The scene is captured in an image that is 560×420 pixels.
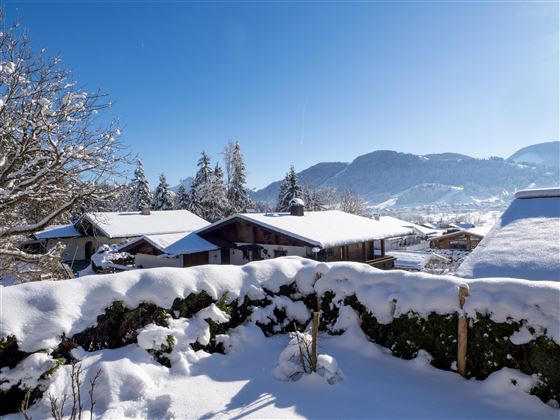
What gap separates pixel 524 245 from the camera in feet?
27.8

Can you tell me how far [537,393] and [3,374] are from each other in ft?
28.7

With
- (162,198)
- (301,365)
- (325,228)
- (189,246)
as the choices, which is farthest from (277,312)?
(162,198)

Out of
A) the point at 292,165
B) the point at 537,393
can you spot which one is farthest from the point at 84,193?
the point at 292,165

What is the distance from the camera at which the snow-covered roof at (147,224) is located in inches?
1121

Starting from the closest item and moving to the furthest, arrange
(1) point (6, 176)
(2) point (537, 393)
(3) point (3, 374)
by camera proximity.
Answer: (3) point (3, 374), (2) point (537, 393), (1) point (6, 176)

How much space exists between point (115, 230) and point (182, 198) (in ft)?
67.9

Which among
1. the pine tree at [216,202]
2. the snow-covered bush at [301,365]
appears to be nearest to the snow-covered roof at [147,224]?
the pine tree at [216,202]

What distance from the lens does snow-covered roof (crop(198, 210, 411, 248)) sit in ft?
57.4

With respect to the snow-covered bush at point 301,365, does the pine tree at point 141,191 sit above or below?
above

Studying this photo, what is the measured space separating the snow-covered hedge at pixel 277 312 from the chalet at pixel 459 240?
4471cm

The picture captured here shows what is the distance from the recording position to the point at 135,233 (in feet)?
94.2

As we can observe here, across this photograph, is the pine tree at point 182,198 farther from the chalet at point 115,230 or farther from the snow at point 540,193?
the snow at point 540,193

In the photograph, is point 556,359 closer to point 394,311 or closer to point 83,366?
→ point 394,311

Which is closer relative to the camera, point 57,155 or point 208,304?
point 208,304
